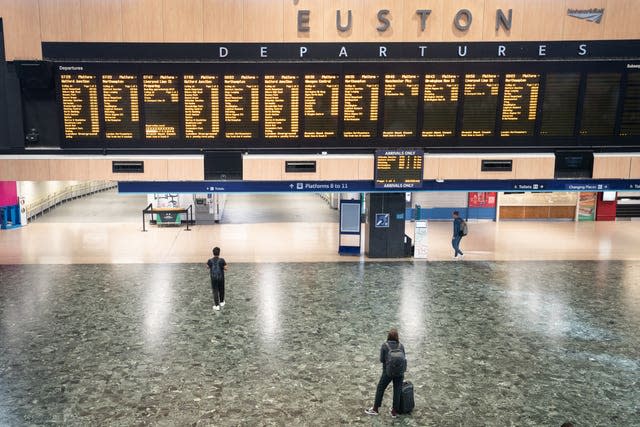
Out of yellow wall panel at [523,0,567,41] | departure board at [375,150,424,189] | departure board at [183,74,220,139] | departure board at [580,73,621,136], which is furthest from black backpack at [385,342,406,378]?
yellow wall panel at [523,0,567,41]

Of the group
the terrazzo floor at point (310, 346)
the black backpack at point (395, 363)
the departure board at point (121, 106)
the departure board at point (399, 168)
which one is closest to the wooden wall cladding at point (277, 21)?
the departure board at point (121, 106)

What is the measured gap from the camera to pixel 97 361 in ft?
29.2

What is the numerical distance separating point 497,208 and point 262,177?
15.0 m

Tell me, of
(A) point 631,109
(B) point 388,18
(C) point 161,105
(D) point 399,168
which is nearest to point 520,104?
(A) point 631,109

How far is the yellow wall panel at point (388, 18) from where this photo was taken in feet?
40.5

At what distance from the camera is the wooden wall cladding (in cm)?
1194

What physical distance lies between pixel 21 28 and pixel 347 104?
26.3 ft

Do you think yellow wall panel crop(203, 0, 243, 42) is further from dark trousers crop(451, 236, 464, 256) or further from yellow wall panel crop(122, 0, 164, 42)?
dark trousers crop(451, 236, 464, 256)

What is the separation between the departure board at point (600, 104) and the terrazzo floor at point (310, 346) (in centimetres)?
423

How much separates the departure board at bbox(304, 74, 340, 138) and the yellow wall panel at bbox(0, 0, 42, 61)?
6.54m

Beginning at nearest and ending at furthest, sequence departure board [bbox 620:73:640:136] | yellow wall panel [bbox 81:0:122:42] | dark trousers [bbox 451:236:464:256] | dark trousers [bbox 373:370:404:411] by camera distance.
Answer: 1. dark trousers [bbox 373:370:404:411]
2. yellow wall panel [bbox 81:0:122:42]
3. departure board [bbox 620:73:640:136]
4. dark trousers [bbox 451:236:464:256]

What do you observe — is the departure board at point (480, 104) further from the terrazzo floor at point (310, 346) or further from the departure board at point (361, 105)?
the terrazzo floor at point (310, 346)

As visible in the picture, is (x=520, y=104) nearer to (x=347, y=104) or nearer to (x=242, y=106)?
(x=347, y=104)

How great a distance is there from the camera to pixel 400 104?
12.5 metres
